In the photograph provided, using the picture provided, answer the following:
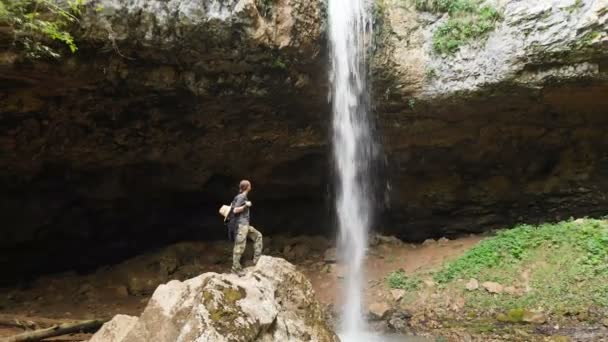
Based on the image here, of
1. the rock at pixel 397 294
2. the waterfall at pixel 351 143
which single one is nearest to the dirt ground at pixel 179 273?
the rock at pixel 397 294

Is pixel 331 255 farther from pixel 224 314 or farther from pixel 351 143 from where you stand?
pixel 224 314

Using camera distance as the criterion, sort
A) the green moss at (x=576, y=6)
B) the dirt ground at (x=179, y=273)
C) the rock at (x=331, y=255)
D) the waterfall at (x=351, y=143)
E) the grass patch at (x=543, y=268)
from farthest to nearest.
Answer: the rock at (x=331, y=255) < the dirt ground at (x=179, y=273) < the waterfall at (x=351, y=143) < the green moss at (x=576, y=6) < the grass patch at (x=543, y=268)

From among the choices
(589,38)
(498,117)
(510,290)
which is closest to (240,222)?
(510,290)

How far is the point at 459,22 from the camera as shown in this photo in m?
9.57

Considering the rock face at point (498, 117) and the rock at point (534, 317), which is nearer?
the rock at point (534, 317)

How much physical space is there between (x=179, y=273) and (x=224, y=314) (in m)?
8.03

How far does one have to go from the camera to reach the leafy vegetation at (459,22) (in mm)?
9328

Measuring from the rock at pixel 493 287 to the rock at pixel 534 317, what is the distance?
2.71ft

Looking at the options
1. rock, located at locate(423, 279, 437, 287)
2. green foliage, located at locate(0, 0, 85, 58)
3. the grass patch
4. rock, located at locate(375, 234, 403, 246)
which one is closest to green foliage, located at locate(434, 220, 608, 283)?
the grass patch

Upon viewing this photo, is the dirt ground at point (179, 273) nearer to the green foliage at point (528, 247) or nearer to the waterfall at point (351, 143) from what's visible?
the waterfall at point (351, 143)

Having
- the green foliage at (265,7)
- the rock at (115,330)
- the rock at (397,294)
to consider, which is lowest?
the rock at (397,294)

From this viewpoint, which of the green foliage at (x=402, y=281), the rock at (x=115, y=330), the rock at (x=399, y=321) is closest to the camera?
the rock at (x=115, y=330)

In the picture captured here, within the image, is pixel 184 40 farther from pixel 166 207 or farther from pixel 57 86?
pixel 166 207

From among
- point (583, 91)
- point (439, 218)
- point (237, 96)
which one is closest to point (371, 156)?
point (439, 218)
